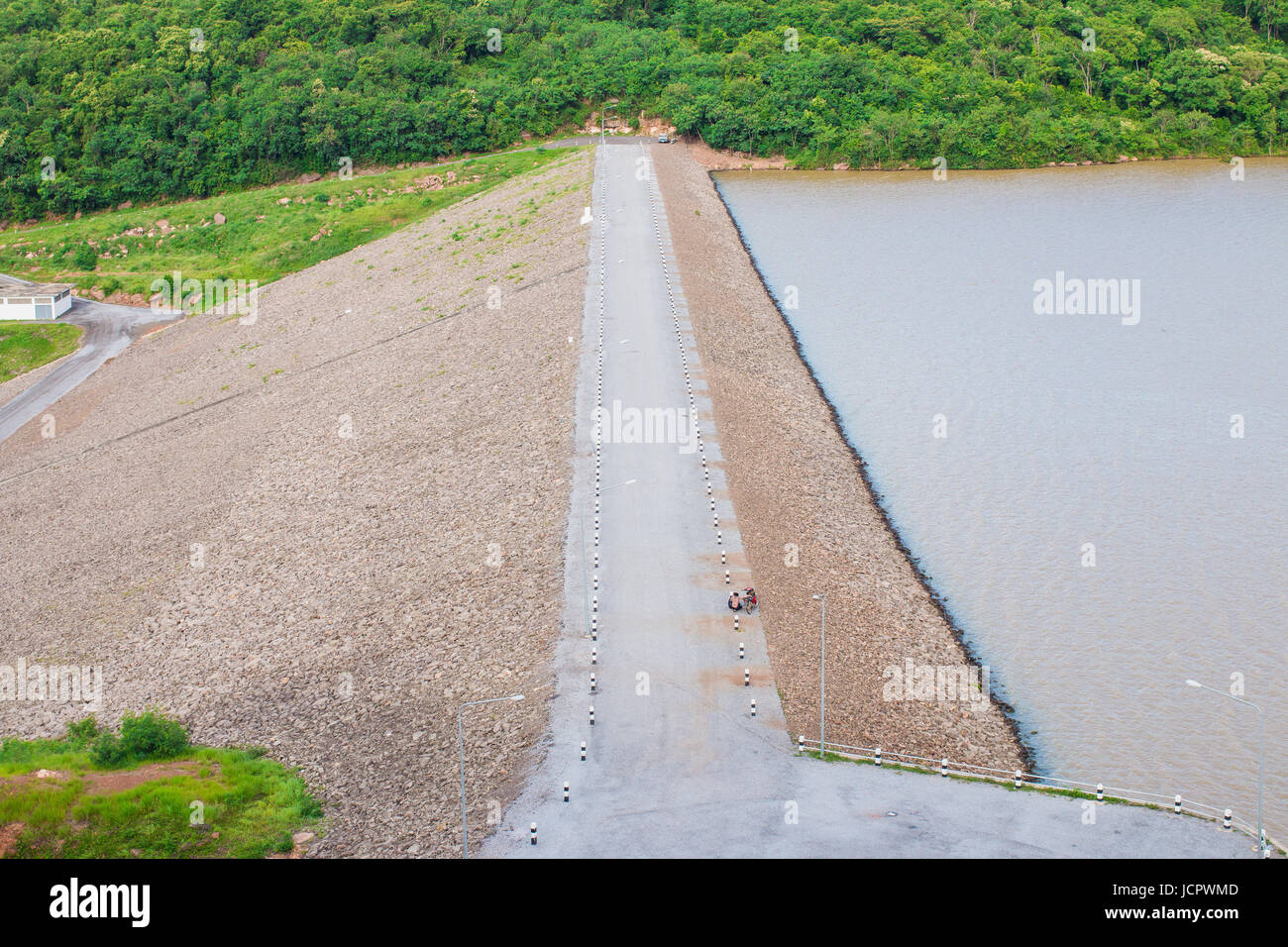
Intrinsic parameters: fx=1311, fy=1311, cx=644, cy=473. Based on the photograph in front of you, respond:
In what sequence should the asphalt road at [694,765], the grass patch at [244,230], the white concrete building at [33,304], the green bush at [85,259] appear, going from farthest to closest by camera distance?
1. the green bush at [85,259]
2. the grass patch at [244,230]
3. the white concrete building at [33,304]
4. the asphalt road at [694,765]

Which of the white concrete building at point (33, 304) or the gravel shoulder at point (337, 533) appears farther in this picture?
the white concrete building at point (33, 304)

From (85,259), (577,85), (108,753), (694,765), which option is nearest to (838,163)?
(577,85)

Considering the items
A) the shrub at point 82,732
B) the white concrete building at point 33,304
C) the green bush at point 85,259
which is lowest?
the shrub at point 82,732

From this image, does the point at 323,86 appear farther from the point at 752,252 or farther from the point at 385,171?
the point at 752,252

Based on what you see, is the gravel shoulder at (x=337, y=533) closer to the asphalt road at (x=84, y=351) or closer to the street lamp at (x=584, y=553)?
the street lamp at (x=584, y=553)

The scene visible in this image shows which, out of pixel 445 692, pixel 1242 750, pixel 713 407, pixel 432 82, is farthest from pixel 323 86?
pixel 1242 750

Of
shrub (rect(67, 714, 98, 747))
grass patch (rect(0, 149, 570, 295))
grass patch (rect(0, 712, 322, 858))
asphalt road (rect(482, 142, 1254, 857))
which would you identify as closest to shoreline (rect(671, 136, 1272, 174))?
grass patch (rect(0, 149, 570, 295))

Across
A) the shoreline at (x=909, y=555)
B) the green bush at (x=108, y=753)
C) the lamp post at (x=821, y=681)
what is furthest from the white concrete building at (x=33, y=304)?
the lamp post at (x=821, y=681)
